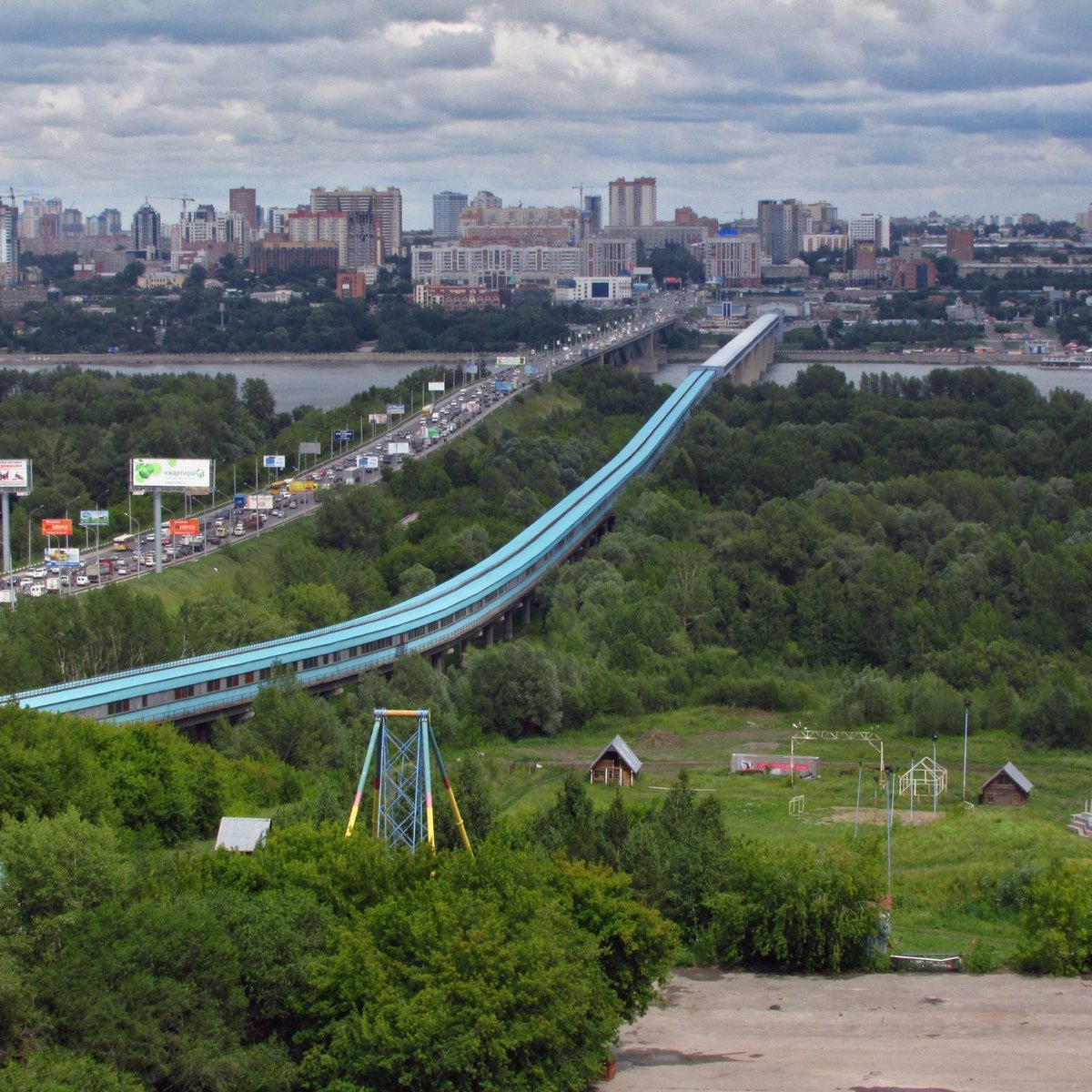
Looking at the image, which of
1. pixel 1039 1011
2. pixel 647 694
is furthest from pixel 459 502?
pixel 1039 1011

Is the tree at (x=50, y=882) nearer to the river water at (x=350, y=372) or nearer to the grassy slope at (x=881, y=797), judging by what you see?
the grassy slope at (x=881, y=797)

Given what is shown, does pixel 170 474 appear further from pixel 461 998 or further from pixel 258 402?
pixel 258 402

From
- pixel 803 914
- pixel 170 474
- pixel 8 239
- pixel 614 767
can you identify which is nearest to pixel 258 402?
pixel 170 474

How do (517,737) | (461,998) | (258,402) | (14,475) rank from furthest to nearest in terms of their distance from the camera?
(258,402), (14,475), (517,737), (461,998)

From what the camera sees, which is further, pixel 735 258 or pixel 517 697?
pixel 735 258

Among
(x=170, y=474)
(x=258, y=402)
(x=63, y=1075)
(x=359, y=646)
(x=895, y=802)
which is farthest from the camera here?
(x=258, y=402)

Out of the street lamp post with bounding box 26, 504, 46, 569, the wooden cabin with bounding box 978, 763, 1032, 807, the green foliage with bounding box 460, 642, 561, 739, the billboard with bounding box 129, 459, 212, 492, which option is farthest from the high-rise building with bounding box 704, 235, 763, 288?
the wooden cabin with bounding box 978, 763, 1032, 807

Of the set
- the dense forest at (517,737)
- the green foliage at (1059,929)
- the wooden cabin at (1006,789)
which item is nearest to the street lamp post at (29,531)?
the dense forest at (517,737)

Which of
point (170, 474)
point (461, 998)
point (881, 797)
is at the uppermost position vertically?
point (170, 474)
